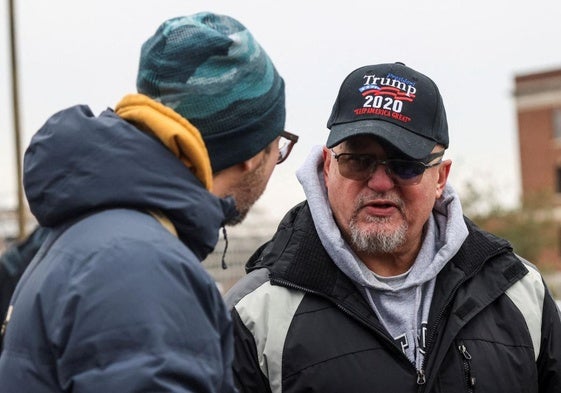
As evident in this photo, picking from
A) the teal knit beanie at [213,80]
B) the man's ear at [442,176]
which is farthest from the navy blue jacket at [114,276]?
the man's ear at [442,176]

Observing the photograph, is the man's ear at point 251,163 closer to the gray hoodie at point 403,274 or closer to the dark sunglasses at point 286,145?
the dark sunglasses at point 286,145

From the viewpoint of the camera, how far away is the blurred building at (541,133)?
5981 centimetres

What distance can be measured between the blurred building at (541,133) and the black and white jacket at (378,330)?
5628cm

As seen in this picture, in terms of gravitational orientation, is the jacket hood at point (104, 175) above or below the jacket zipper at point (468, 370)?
above

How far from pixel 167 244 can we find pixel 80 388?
0.98 feet

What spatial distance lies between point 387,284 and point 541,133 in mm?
59388

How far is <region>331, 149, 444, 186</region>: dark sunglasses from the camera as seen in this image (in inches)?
140

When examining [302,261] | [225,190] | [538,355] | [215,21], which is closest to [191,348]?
[225,190]

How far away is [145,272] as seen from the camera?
1871 mm

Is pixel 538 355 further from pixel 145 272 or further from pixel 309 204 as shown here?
pixel 145 272

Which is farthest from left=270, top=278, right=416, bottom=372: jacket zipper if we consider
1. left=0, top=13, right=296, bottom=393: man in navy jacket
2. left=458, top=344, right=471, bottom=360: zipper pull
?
left=0, top=13, right=296, bottom=393: man in navy jacket

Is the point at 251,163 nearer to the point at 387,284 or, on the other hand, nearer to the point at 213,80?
the point at 213,80

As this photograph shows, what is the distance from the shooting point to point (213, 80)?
2252 millimetres

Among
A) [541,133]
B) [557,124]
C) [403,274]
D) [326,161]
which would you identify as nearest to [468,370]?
[403,274]
